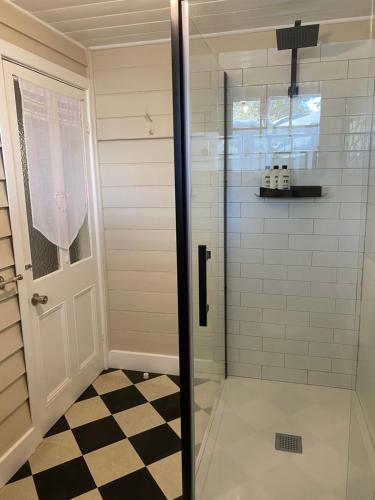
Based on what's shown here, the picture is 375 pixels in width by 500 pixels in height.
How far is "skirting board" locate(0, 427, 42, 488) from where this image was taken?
1943mm

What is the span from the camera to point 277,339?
2.71m

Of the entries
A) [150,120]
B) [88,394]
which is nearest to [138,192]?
[150,120]

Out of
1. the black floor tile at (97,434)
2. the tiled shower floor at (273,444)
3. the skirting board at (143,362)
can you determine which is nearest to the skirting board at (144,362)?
the skirting board at (143,362)

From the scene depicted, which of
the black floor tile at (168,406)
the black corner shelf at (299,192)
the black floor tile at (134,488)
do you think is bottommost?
the black floor tile at (134,488)

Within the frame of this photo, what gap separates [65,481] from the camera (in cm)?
196

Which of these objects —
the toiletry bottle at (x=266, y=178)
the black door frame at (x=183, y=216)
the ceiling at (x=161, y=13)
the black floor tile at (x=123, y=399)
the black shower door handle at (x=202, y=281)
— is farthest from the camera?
the black floor tile at (x=123, y=399)

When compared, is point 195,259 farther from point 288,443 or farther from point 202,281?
point 288,443

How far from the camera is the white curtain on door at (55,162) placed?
212cm

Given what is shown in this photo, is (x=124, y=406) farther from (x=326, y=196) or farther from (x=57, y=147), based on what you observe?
(x=326, y=196)

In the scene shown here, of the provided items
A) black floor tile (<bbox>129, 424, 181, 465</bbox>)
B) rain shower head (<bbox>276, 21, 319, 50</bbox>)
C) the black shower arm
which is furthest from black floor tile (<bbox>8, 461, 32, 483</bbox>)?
rain shower head (<bbox>276, 21, 319, 50</bbox>)

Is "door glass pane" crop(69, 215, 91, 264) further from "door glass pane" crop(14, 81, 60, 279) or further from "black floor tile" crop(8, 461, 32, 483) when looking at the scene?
"black floor tile" crop(8, 461, 32, 483)

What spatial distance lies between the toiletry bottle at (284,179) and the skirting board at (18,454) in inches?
83.2

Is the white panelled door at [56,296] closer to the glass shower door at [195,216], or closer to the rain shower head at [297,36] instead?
the glass shower door at [195,216]

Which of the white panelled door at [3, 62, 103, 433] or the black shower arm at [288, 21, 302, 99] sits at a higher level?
the black shower arm at [288, 21, 302, 99]
